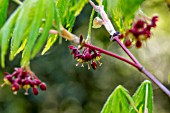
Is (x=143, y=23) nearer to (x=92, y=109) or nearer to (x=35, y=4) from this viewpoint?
(x=35, y=4)

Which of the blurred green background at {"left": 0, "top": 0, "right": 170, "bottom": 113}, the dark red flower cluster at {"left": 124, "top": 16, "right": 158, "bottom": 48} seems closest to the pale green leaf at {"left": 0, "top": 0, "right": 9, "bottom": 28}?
the dark red flower cluster at {"left": 124, "top": 16, "right": 158, "bottom": 48}

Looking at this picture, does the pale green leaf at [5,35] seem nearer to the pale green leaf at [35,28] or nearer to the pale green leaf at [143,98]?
the pale green leaf at [35,28]

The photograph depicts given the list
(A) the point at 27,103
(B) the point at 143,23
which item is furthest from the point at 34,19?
(A) the point at 27,103

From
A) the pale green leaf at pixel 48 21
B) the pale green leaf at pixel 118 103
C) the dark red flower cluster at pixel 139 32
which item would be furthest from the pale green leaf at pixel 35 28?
the pale green leaf at pixel 118 103

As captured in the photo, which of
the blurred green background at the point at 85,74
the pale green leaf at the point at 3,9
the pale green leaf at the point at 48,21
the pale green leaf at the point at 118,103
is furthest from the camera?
the blurred green background at the point at 85,74

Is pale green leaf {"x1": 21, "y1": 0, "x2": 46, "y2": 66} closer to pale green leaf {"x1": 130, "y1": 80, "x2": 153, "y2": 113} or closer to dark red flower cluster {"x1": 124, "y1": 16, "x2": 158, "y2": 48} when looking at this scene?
dark red flower cluster {"x1": 124, "y1": 16, "x2": 158, "y2": 48}

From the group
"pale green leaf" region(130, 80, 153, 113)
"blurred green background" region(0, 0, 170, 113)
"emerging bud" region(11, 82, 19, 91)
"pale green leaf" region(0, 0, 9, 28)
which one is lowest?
"blurred green background" region(0, 0, 170, 113)

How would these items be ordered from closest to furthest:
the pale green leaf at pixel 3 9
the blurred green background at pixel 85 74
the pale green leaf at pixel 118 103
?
the pale green leaf at pixel 3 9, the pale green leaf at pixel 118 103, the blurred green background at pixel 85 74
